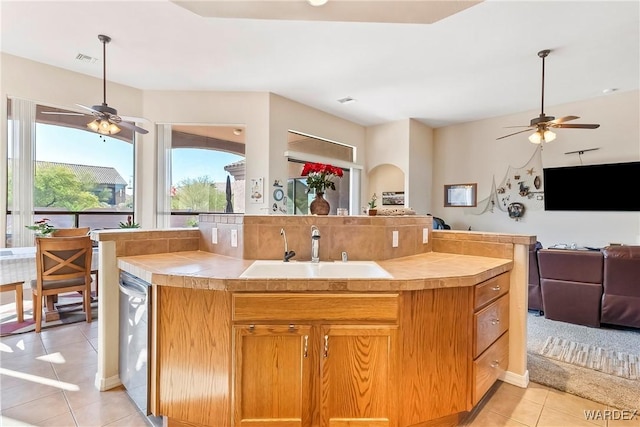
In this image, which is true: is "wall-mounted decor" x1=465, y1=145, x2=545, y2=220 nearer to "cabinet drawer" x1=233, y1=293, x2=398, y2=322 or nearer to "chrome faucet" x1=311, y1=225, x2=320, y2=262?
"chrome faucet" x1=311, y1=225, x2=320, y2=262

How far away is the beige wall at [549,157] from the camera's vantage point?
4.95 metres

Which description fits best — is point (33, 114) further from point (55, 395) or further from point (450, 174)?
point (450, 174)

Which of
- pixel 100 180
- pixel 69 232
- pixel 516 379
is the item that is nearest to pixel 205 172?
pixel 100 180

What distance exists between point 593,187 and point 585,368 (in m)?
3.98

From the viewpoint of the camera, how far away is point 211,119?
4.90m

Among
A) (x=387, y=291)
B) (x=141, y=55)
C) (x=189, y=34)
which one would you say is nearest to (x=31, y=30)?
(x=141, y=55)

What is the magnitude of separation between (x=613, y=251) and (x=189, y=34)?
5.10 meters

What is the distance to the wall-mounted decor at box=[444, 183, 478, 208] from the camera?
6.57 metres

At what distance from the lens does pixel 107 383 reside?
215cm

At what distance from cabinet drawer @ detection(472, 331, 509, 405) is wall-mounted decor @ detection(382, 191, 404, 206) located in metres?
4.89

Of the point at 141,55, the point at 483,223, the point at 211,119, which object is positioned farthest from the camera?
the point at 483,223

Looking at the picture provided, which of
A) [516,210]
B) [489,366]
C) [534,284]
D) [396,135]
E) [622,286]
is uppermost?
[396,135]

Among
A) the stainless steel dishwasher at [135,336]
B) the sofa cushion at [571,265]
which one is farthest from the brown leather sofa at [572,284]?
the stainless steel dishwasher at [135,336]

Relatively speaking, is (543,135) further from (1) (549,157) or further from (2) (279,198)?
(2) (279,198)
